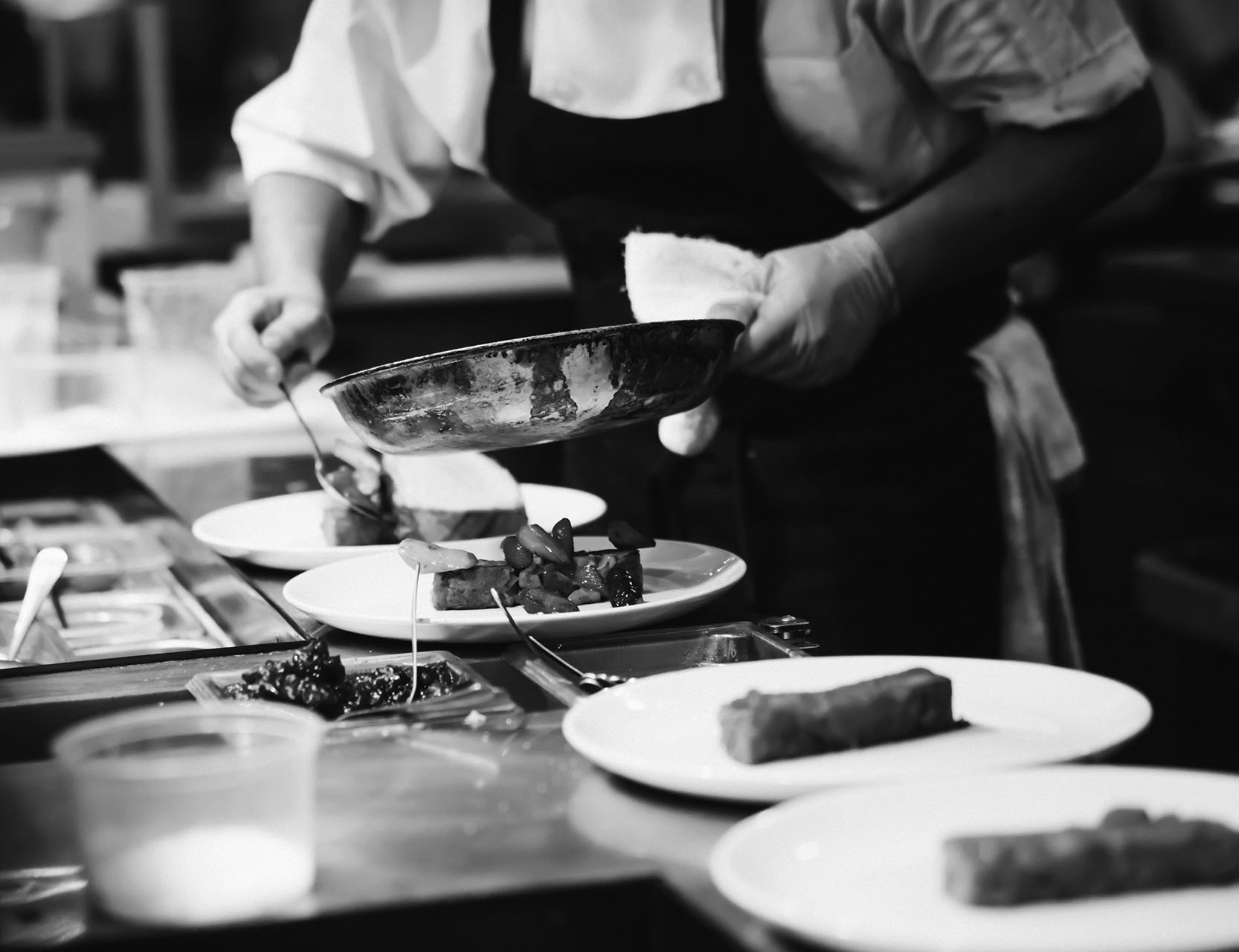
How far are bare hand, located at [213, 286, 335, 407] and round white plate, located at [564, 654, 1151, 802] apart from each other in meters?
0.96

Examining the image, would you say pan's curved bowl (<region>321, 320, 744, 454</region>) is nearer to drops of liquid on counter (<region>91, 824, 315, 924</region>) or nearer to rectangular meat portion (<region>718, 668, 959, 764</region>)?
rectangular meat portion (<region>718, 668, 959, 764</region>)

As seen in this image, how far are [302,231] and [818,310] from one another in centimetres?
89

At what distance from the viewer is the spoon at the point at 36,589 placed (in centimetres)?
168

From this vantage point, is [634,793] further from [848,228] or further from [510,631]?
[848,228]

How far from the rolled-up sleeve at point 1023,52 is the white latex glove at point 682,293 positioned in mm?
444

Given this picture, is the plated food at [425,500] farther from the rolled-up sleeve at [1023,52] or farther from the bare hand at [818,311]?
the rolled-up sleeve at [1023,52]

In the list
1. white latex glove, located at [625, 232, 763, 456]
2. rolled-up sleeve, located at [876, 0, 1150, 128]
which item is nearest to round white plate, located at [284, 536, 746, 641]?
white latex glove, located at [625, 232, 763, 456]

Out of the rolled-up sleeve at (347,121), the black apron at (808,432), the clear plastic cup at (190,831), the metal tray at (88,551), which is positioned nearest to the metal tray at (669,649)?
the clear plastic cup at (190,831)

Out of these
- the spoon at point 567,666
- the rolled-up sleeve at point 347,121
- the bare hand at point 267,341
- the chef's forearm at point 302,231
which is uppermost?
the rolled-up sleeve at point 347,121

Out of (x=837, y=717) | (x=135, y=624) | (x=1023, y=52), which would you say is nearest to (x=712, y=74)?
(x=1023, y=52)

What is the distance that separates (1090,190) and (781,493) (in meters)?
0.55

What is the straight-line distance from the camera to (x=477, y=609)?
1573 millimetres

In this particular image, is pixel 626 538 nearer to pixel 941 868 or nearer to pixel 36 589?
pixel 36 589

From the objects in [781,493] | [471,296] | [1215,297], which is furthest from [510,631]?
[471,296]
